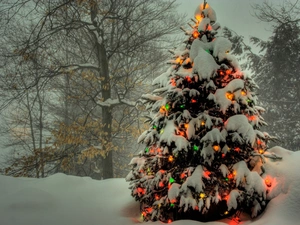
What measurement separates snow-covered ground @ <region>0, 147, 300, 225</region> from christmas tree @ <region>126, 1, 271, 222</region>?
0.25 metres

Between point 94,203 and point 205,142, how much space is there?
248cm

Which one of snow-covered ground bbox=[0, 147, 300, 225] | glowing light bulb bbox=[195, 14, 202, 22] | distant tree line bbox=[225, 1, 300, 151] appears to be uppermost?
distant tree line bbox=[225, 1, 300, 151]

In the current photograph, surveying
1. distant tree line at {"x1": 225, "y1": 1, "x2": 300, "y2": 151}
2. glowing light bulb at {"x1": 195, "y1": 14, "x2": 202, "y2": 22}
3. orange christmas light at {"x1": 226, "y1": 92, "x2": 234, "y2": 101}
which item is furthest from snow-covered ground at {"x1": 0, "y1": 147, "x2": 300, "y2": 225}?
distant tree line at {"x1": 225, "y1": 1, "x2": 300, "y2": 151}

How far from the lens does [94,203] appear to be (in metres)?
4.51

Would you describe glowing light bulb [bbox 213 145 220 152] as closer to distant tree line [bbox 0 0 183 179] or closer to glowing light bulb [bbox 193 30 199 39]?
glowing light bulb [bbox 193 30 199 39]

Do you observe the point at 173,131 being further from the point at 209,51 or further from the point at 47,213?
the point at 47,213

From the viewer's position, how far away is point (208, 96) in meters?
3.45

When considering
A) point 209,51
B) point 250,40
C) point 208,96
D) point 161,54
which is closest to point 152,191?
point 208,96

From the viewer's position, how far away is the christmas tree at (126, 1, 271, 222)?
3.29 meters

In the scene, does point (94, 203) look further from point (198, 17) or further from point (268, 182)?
point (198, 17)

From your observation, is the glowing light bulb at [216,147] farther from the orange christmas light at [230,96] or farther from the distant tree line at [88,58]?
the distant tree line at [88,58]

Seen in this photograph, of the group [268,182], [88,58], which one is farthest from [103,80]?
[268,182]

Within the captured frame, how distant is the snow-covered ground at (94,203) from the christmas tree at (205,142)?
247mm

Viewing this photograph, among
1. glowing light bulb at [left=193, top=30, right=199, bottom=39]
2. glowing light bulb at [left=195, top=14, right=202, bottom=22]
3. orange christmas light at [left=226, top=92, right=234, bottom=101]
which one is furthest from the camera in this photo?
glowing light bulb at [left=195, top=14, right=202, bottom=22]
